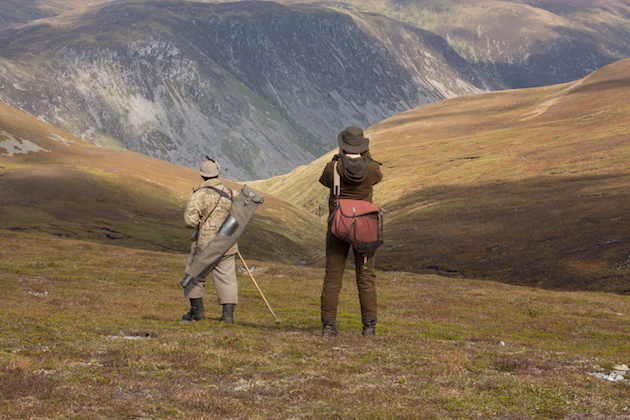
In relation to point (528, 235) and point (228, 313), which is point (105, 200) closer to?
point (528, 235)

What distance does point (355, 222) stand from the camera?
14.0 metres

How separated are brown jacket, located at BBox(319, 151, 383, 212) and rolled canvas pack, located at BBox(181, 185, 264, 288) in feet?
9.19

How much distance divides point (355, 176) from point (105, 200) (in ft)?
403

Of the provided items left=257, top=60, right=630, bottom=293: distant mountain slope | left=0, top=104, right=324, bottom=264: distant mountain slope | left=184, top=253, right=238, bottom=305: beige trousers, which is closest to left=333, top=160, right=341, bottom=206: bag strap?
left=184, top=253, right=238, bottom=305: beige trousers

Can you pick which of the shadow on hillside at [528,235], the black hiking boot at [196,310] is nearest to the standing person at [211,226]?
the black hiking boot at [196,310]

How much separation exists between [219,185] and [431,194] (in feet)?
458

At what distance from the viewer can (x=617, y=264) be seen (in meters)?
63.2

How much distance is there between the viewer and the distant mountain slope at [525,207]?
232 ft

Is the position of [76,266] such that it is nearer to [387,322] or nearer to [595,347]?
[387,322]

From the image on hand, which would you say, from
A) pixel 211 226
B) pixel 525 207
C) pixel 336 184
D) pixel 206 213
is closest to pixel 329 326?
pixel 336 184

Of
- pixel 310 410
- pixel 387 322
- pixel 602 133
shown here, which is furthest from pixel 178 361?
pixel 602 133

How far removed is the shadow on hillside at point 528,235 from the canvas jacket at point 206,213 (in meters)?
50.5

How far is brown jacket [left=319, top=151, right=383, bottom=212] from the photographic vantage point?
14117 mm

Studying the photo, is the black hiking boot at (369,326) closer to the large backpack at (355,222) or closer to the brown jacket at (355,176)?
the large backpack at (355,222)
